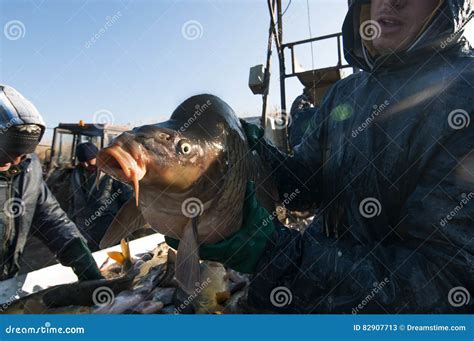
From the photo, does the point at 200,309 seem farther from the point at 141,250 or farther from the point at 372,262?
the point at 141,250

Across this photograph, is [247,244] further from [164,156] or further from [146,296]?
[146,296]

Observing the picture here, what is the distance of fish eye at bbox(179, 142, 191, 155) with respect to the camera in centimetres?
117

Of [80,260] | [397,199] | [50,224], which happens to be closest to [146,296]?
[80,260]

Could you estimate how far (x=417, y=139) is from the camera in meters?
1.21

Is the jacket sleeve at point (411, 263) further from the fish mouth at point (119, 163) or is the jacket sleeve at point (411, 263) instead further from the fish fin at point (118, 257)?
the fish fin at point (118, 257)

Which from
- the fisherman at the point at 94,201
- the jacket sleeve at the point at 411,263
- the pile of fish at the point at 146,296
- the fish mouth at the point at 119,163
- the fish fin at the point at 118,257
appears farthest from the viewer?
the fisherman at the point at 94,201

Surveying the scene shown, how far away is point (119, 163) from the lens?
37.6 inches

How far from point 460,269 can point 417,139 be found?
43 centimetres

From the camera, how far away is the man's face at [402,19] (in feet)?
4.42

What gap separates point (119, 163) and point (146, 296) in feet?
5.32

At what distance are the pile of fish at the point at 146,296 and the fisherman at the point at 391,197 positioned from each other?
61cm

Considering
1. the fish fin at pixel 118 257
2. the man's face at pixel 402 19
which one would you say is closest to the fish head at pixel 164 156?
the man's face at pixel 402 19

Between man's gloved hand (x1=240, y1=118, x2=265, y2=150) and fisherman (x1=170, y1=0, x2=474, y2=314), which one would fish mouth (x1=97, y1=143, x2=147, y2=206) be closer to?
fisherman (x1=170, y1=0, x2=474, y2=314)

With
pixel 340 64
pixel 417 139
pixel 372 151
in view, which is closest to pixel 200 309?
pixel 372 151
